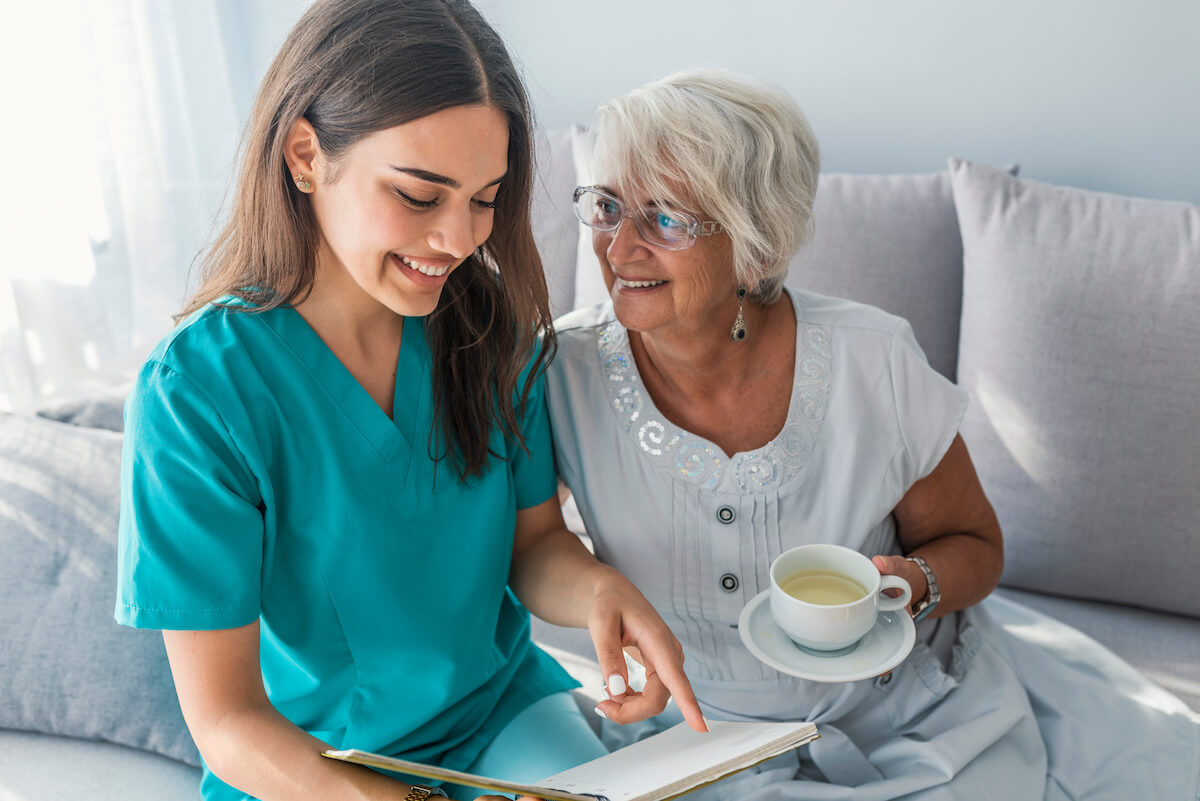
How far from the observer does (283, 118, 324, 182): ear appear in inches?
40.3

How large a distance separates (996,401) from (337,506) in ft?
3.67

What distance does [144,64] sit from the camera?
2281mm

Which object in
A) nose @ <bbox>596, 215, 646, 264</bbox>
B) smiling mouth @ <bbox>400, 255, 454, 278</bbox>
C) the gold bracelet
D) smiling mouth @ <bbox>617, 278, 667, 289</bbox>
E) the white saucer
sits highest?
smiling mouth @ <bbox>400, 255, 454, 278</bbox>

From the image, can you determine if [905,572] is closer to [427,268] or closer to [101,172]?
[427,268]

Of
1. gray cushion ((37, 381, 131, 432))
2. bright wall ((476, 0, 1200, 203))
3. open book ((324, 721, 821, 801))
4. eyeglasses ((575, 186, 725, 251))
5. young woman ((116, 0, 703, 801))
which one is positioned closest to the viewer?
open book ((324, 721, 821, 801))

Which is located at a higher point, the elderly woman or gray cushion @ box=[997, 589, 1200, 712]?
the elderly woman

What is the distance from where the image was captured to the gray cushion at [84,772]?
1.34 meters

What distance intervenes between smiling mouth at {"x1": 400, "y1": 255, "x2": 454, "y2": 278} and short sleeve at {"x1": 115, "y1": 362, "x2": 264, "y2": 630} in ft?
0.83

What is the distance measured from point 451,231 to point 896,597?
0.66 m

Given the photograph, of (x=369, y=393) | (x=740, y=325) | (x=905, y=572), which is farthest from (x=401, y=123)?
(x=905, y=572)

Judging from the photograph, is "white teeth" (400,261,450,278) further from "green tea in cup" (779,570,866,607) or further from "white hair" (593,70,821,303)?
"green tea in cup" (779,570,866,607)

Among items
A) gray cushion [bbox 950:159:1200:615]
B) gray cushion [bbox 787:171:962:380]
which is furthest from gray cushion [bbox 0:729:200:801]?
gray cushion [bbox 950:159:1200:615]

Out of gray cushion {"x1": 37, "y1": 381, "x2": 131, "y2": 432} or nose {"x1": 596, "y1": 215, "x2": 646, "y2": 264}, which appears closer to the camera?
nose {"x1": 596, "y1": 215, "x2": 646, "y2": 264}

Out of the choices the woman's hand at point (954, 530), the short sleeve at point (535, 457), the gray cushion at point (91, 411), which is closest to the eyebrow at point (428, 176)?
the short sleeve at point (535, 457)
